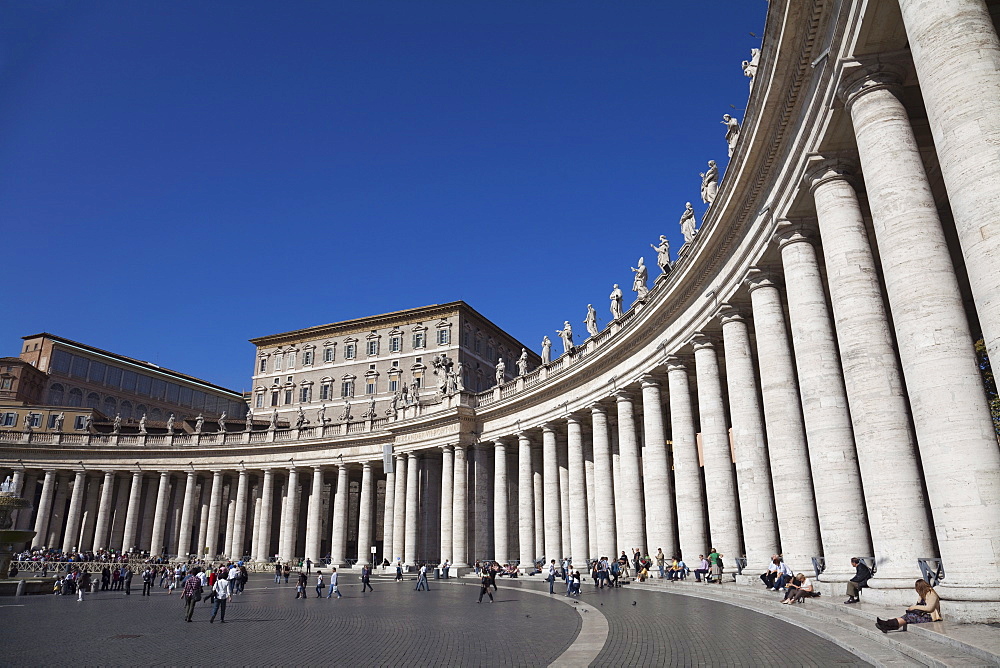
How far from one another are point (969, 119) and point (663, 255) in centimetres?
2083

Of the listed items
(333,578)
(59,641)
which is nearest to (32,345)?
(333,578)

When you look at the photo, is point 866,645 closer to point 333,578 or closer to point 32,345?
point 333,578

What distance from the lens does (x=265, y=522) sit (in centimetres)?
6178

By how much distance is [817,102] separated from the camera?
15.5 metres

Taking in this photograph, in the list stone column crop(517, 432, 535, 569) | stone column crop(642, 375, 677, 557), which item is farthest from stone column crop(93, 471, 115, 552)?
stone column crop(642, 375, 677, 557)

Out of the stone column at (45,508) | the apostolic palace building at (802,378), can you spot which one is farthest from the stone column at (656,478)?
the stone column at (45,508)

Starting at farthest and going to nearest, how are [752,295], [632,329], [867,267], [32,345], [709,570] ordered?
1. [32,345]
2. [632,329]
3. [709,570]
4. [752,295]
5. [867,267]

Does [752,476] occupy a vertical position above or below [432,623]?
above

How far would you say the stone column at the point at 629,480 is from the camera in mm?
33594

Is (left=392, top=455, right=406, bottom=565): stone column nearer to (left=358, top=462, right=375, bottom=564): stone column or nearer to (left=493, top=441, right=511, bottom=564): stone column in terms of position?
(left=358, top=462, right=375, bottom=564): stone column

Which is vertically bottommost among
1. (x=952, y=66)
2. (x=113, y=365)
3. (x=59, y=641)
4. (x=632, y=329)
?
(x=59, y=641)

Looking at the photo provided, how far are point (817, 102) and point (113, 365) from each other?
312 feet

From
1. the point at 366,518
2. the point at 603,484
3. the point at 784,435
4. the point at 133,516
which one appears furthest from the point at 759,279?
the point at 133,516

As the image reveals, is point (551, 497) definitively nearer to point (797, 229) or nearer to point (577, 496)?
point (577, 496)
